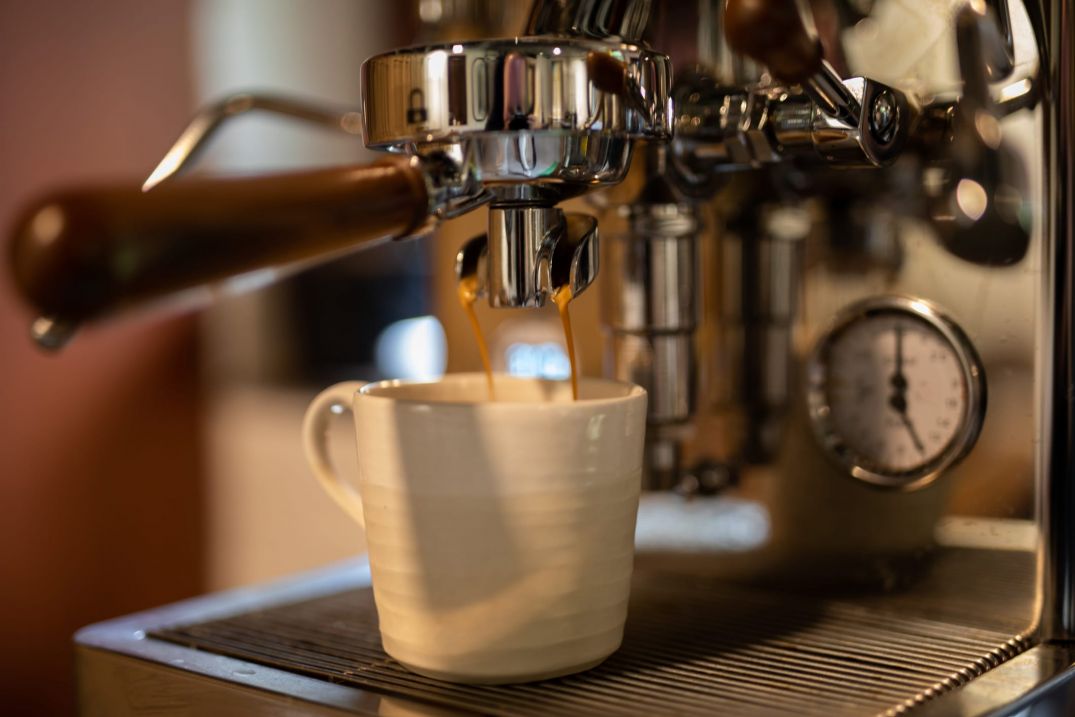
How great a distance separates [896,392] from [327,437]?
Answer: 0.22 meters

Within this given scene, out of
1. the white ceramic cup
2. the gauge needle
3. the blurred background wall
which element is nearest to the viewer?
the white ceramic cup

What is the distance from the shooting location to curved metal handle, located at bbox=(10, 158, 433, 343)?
0.24 m

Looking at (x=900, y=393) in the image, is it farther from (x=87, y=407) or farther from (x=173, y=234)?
(x=87, y=407)

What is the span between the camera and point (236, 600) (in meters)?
0.49

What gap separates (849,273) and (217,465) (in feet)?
3.44

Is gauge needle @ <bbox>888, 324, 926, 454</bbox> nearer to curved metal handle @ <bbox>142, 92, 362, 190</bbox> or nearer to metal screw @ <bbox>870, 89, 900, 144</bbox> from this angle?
metal screw @ <bbox>870, 89, 900, 144</bbox>

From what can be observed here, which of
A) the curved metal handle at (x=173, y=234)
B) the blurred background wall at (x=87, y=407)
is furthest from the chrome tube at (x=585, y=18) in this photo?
the blurred background wall at (x=87, y=407)

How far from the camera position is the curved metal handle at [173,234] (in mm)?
235

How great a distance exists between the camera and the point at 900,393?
46 centimetres

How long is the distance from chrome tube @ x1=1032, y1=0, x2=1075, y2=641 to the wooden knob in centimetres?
13

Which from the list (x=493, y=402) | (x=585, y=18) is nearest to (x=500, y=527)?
(x=493, y=402)

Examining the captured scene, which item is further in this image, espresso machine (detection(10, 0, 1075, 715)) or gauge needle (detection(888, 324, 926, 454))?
gauge needle (detection(888, 324, 926, 454))

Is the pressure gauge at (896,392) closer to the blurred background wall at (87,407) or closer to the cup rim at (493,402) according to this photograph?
the cup rim at (493,402)

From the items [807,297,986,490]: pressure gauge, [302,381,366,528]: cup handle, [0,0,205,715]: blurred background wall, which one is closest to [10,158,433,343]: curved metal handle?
[302,381,366,528]: cup handle
